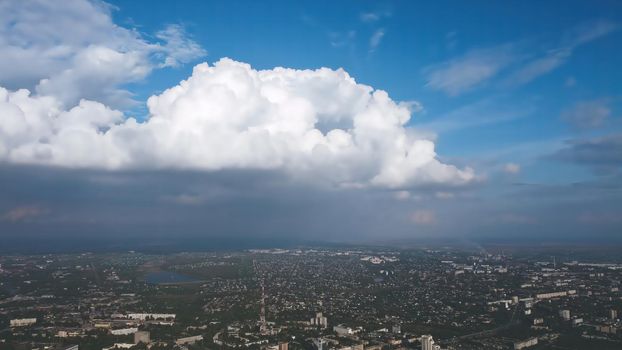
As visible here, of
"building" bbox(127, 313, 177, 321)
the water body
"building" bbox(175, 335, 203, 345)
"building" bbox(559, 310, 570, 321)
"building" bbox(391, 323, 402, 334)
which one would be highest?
the water body

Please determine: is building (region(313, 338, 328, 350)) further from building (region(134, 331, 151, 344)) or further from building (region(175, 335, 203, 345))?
building (region(134, 331, 151, 344))

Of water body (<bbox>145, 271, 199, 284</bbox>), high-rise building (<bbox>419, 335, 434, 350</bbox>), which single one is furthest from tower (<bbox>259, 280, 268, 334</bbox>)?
water body (<bbox>145, 271, 199, 284</bbox>)

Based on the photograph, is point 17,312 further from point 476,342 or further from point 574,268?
point 574,268

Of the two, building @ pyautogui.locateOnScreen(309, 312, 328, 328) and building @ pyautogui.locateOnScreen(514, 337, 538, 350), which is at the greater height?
building @ pyautogui.locateOnScreen(309, 312, 328, 328)

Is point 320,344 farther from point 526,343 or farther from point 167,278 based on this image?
point 167,278

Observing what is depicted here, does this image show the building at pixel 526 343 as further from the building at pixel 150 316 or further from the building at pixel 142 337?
the building at pixel 150 316

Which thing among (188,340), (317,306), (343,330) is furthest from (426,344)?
(317,306)
